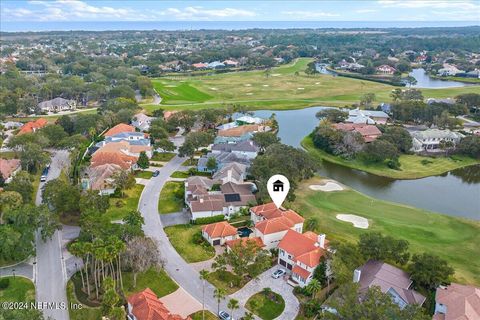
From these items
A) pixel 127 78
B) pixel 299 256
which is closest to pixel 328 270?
pixel 299 256

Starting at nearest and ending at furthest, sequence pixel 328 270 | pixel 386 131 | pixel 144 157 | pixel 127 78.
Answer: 1. pixel 328 270
2. pixel 144 157
3. pixel 386 131
4. pixel 127 78

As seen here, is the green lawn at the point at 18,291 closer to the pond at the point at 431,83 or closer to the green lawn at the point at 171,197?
the green lawn at the point at 171,197

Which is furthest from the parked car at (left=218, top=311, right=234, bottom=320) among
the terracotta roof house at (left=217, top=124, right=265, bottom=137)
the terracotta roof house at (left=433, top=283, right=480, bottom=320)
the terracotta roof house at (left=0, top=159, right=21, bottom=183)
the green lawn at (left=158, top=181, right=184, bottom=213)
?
the terracotta roof house at (left=217, top=124, right=265, bottom=137)

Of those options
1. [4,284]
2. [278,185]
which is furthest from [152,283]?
[278,185]

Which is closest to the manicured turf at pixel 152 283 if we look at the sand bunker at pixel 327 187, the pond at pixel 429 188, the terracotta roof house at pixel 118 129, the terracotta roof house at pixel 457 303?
the terracotta roof house at pixel 457 303

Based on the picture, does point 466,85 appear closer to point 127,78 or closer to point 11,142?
point 127,78

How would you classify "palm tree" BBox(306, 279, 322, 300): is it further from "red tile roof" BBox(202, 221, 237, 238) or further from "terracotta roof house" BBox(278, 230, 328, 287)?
"red tile roof" BBox(202, 221, 237, 238)
